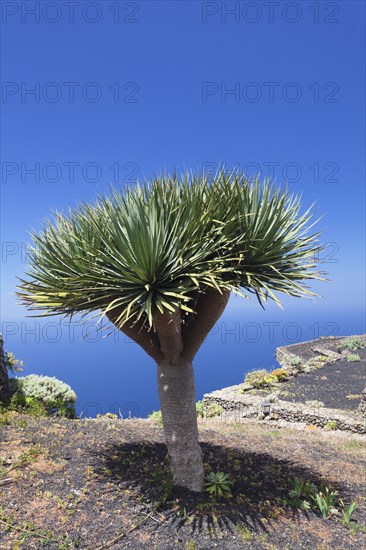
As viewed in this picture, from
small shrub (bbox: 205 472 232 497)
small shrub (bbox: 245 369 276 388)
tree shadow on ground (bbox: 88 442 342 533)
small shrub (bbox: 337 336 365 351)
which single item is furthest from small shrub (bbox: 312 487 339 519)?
small shrub (bbox: 337 336 365 351)

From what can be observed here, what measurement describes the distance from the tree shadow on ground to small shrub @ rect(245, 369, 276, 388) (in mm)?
8947

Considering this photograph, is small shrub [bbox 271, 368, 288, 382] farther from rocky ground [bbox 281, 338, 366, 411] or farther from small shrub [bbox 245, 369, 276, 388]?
rocky ground [bbox 281, 338, 366, 411]

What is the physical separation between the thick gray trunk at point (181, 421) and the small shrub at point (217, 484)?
121 millimetres

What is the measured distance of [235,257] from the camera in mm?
4984

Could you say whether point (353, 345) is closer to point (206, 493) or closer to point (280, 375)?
point (280, 375)

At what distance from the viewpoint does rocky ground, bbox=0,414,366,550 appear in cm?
420

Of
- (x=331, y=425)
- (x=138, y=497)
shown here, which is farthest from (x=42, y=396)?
(x=331, y=425)

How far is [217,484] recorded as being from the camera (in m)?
5.22

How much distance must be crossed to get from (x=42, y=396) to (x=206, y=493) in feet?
15.7

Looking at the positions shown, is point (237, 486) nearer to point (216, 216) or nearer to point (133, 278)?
point (133, 278)

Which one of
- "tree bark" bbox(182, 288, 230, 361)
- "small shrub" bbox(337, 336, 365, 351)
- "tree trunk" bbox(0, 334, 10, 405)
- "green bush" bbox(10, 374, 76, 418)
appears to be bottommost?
"small shrub" bbox(337, 336, 365, 351)

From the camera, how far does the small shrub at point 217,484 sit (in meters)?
5.12

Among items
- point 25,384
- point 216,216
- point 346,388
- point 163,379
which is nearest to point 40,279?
point 163,379

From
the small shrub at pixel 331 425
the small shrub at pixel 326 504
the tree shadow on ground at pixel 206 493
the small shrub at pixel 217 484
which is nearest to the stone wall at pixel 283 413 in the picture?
the small shrub at pixel 331 425
